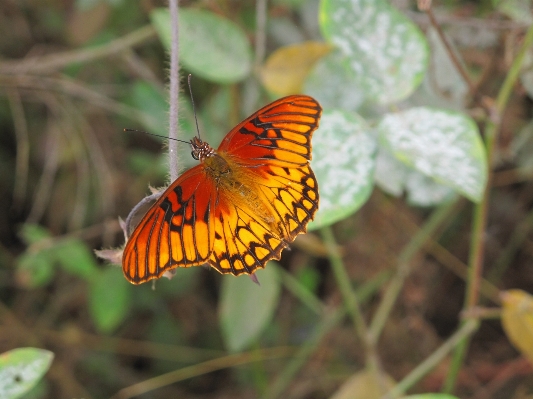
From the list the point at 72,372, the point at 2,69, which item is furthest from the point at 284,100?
the point at 72,372

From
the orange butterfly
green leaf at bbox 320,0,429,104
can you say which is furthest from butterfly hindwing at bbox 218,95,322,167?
green leaf at bbox 320,0,429,104

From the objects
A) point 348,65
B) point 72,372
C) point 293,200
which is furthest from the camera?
point 72,372

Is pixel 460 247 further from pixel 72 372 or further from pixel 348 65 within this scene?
pixel 72 372

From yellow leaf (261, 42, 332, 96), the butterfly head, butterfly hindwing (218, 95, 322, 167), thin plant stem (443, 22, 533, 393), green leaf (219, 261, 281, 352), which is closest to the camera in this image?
butterfly hindwing (218, 95, 322, 167)

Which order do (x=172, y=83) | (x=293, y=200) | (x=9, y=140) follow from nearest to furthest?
(x=172, y=83) < (x=293, y=200) < (x=9, y=140)

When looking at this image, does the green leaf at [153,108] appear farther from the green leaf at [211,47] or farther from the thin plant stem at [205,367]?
the thin plant stem at [205,367]

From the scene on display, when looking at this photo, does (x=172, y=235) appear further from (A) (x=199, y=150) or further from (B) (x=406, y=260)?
(B) (x=406, y=260)

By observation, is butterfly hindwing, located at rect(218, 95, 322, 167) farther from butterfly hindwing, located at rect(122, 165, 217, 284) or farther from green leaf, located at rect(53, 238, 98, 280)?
green leaf, located at rect(53, 238, 98, 280)
